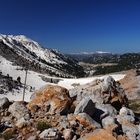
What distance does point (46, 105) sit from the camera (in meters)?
26.2

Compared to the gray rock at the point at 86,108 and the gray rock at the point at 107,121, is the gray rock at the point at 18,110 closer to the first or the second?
the gray rock at the point at 86,108

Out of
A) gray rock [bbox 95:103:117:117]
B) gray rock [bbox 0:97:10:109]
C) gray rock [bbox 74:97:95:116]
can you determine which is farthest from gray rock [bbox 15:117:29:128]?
gray rock [bbox 95:103:117:117]

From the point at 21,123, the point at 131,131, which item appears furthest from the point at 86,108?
the point at 21,123

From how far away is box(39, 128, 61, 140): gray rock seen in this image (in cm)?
2094

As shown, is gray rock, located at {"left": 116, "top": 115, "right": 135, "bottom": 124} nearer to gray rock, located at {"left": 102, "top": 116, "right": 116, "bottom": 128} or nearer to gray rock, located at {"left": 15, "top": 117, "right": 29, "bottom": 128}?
gray rock, located at {"left": 102, "top": 116, "right": 116, "bottom": 128}

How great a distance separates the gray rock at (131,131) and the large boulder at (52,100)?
15.6 ft

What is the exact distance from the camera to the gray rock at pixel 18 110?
2464 cm

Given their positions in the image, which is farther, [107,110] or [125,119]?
[107,110]

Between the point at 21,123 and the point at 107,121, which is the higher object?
the point at 107,121

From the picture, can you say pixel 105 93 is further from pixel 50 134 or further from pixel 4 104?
pixel 50 134

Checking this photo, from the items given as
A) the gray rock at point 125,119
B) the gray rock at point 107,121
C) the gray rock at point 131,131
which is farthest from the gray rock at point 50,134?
the gray rock at point 125,119

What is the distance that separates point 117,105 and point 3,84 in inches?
2874

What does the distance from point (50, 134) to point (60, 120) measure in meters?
2.85

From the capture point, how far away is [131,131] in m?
24.8
